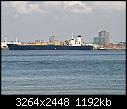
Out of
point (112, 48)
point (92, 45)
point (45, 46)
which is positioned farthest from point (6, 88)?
point (112, 48)

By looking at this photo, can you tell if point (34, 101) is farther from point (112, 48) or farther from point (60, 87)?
point (112, 48)

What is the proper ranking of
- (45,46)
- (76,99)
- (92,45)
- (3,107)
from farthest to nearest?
(92,45), (45,46), (76,99), (3,107)

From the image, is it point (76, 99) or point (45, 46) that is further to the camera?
point (45, 46)

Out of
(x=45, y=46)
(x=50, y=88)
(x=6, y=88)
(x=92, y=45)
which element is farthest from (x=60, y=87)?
(x=92, y=45)

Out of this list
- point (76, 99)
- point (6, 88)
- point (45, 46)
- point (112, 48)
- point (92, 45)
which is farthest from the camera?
point (112, 48)

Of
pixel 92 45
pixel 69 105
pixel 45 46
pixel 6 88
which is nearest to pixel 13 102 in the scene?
pixel 69 105

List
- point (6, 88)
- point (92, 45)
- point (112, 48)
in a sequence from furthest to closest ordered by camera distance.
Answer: point (112, 48), point (92, 45), point (6, 88)

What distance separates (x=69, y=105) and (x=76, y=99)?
1.11 feet

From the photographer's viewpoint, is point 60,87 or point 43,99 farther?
point 60,87

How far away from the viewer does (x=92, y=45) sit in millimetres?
75000

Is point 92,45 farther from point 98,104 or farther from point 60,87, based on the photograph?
point 98,104

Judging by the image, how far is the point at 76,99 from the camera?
6.64 m

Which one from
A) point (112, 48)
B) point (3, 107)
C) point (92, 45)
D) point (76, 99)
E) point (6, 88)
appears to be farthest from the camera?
point (112, 48)

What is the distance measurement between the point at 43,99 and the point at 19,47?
2455 inches
